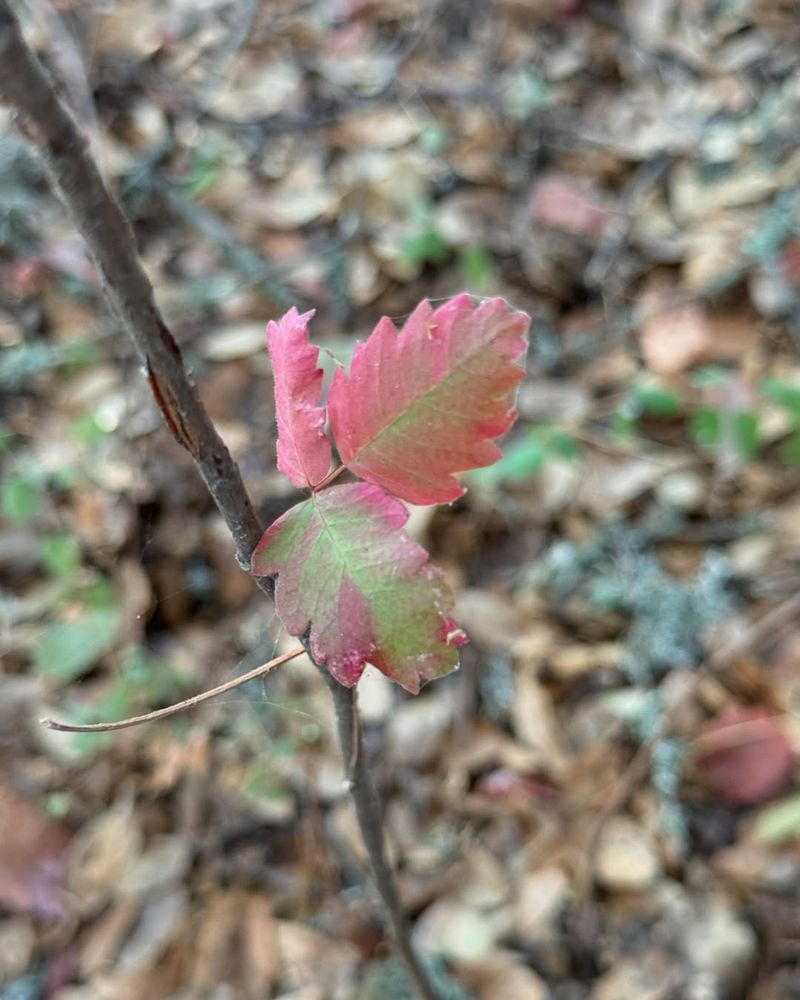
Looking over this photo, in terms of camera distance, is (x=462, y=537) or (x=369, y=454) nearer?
(x=369, y=454)

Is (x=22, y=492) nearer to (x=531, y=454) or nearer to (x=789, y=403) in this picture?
(x=531, y=454)

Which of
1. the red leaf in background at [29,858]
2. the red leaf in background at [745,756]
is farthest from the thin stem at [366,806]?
the red leaf in background at [29,858]

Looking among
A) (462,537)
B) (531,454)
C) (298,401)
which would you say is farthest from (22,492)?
(298,401)

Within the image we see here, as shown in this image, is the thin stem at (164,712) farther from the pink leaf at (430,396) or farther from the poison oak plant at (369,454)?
the pink leaf at (430,396)

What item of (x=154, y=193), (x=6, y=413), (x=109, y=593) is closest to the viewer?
(x=109, y=593)

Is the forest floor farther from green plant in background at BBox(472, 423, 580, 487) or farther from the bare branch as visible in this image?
the bare branch

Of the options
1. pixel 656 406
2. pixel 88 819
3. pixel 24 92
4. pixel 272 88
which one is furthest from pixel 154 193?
pixel 24 92

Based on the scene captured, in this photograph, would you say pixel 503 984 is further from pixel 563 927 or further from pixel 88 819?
pixel 88 819
